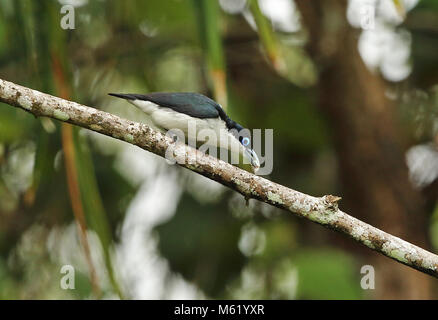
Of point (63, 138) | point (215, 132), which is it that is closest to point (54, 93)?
point (63, 138)

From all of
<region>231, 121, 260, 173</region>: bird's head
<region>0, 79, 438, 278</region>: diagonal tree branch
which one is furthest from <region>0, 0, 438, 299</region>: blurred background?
<region>0, 79, 438, 278</region>: diagonal tree branch

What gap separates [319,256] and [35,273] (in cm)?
273

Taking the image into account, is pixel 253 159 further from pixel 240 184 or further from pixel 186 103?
pixel 240 184

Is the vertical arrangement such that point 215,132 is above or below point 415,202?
below

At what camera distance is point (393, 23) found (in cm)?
704

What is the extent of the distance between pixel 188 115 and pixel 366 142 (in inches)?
127

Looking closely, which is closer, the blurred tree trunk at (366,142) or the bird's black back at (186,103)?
the bird's black back at (186,103)

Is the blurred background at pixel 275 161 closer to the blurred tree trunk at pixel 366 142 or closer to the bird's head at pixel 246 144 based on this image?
the blurred tree trunk at pixel 366 142

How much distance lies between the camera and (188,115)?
12.4ft

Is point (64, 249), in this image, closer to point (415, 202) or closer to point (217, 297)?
point (217, 297)

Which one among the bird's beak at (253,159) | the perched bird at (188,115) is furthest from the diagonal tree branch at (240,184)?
the bird's beak at (253,159)

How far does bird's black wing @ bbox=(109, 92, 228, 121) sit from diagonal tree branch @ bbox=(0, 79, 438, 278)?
2.52ft

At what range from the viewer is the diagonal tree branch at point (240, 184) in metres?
2.90

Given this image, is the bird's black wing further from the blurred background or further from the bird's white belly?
the blurred background
